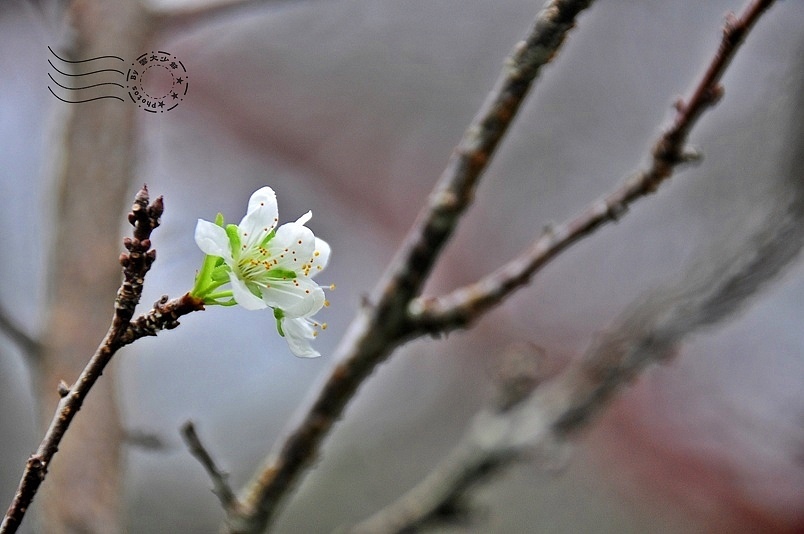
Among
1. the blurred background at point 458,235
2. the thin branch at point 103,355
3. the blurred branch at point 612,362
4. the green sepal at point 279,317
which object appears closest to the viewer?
the thin branch at point 103,355

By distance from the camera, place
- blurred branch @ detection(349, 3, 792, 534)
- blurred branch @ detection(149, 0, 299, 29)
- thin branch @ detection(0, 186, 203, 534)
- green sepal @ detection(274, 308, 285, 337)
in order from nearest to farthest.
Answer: thin branch @ detection(0, 186, 203, 534), green sepal @ detection(274, 308, 285, 337), blurred branch @ detection(349, 3, 792, 534), blurred branch @ detection(149, 0, 299, 29)

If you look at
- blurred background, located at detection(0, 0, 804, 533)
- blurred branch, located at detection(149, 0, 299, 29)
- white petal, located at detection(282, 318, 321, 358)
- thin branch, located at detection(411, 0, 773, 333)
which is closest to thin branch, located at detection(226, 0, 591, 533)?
thin branch, located at detection(411, 0, 773, 333)

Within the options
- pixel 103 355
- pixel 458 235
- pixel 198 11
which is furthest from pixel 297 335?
pixel 458 235

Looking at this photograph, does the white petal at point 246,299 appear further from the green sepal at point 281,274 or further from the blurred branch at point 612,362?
the blurred branch at point 612,362

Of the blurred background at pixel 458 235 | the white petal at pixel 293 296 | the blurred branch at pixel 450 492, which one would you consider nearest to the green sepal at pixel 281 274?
the white petal at pixel 293 296

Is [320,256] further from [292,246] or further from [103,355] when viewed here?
[103,355]

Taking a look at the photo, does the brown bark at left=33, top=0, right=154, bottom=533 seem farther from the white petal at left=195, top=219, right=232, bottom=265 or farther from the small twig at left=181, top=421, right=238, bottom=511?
the white petal at left=195, top=219, right=232, bottom=265
